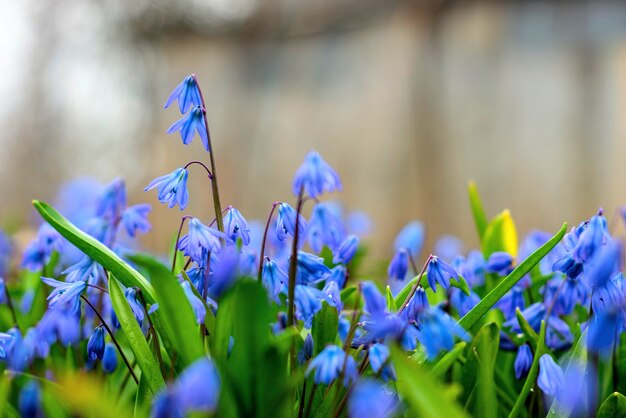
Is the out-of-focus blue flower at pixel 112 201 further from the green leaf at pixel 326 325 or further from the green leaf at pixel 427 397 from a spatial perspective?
the green leaf at pixel 427 397

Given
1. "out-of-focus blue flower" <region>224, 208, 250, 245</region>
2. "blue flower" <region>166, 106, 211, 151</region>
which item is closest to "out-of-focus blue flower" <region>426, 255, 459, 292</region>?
"out-of-focus blue flower" <region>224, 208, 250, 245</region>

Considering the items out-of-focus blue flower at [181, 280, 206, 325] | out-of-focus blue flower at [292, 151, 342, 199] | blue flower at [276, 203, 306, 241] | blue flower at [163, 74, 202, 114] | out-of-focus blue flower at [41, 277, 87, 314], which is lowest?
out-of-focus blue flower at [181, 280, 206, 325]

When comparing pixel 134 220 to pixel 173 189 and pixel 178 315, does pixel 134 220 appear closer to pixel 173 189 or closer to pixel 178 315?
pixel 173 189

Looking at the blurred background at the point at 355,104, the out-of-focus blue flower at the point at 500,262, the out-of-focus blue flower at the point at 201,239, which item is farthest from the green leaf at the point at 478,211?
the blurred background at the point at 355,104

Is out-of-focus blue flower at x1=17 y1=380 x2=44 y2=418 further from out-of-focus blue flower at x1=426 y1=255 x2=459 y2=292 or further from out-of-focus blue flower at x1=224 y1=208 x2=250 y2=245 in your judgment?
out-of-focus blue flower at x1=426 y1=255 x2=459 y2=292

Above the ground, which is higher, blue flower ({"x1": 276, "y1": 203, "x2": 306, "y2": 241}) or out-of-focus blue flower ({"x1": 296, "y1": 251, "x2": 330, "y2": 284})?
blue flower ({"x1": 276, "y1": 203, "x2": 306, "y2": 241})

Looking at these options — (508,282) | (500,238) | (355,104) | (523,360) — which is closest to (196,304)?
(508,282)

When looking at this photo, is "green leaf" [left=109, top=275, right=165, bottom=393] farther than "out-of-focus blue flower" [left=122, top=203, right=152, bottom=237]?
No
